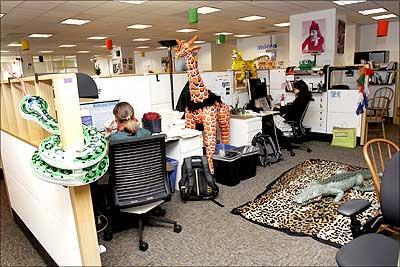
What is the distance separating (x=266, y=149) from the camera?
4.38 m

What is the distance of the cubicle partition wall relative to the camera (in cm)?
152

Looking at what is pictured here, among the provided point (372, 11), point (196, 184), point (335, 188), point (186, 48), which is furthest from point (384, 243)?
point (372, 11)

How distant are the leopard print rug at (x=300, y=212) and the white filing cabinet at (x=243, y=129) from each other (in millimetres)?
818

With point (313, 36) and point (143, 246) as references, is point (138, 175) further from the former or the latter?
point (313, 36)

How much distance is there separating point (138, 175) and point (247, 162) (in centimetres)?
186

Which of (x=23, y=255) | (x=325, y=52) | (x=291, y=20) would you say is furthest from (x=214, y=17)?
(x=23, y=255)

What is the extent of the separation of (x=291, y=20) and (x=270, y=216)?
557cm

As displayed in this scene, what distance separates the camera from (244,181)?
12.5ft

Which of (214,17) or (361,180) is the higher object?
(214,17)

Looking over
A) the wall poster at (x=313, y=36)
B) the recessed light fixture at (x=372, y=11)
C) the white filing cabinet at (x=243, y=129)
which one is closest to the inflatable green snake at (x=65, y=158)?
the white filing cabinet at (x=243, y=129)

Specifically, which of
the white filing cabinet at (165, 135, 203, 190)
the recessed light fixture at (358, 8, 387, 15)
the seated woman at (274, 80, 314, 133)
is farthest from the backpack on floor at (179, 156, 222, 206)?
the recessed light fixture at (358, 8, 387, 15)

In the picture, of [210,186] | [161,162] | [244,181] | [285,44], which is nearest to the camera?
[161,162]

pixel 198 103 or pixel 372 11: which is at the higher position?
pixel 372 11

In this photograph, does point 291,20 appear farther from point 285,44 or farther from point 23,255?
Answer: point 23,255
